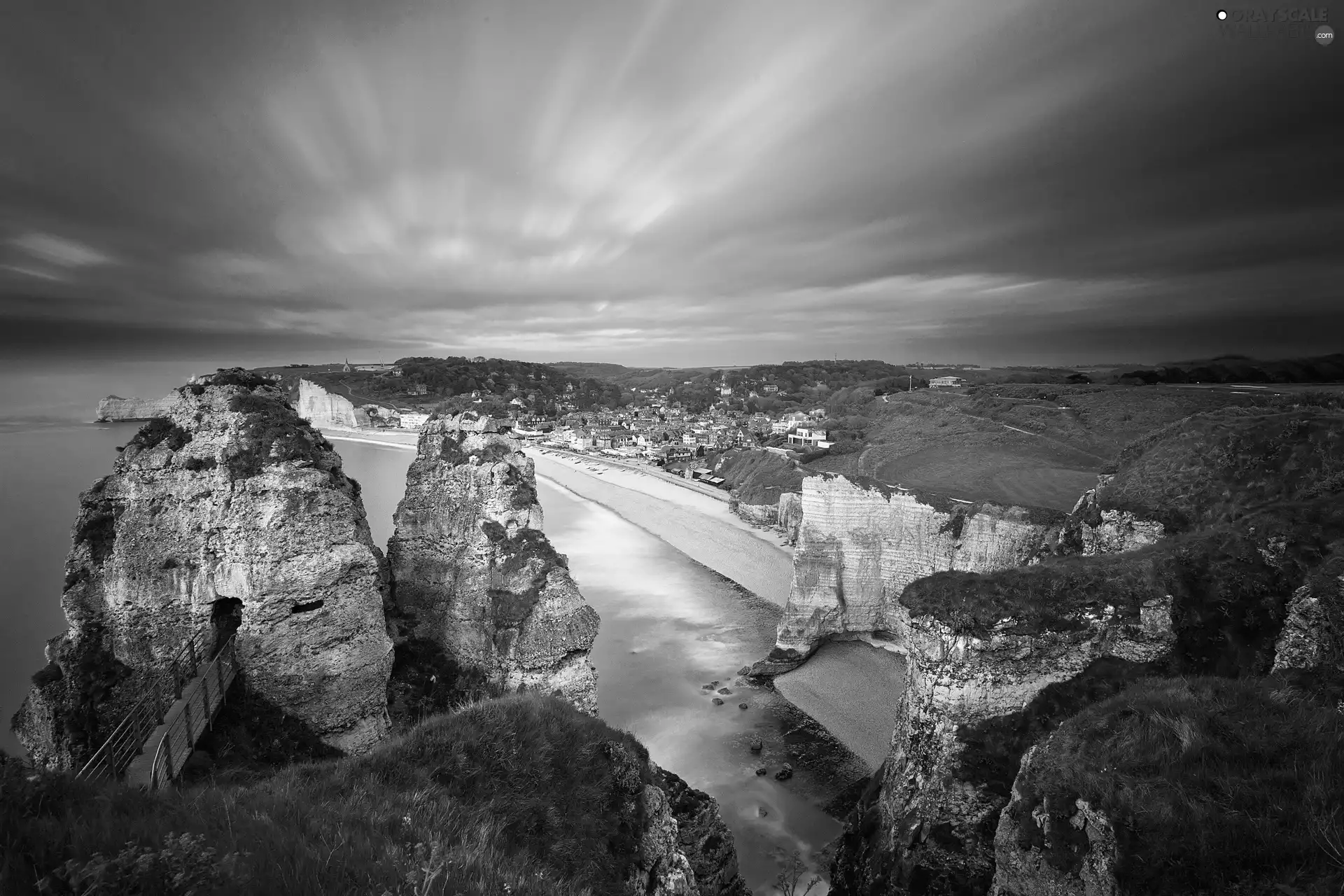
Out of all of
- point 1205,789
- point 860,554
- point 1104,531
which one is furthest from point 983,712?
point 860,554

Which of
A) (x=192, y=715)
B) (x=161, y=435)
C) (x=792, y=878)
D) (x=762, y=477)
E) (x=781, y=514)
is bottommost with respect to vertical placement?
(x=792, y=878)

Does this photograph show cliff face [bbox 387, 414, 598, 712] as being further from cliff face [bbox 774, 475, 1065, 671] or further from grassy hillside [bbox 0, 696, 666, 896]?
cliff face [bbox 774, 475, 1065, 671]

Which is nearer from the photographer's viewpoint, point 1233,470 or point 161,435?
point 161,435

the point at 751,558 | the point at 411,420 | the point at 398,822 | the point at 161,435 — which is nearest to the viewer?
the point at 398,822

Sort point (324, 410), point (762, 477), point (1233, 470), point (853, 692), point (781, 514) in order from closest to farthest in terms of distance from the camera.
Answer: point (1233, 470), point (853, 692), point (781, 514), point (762, 477), point (324, 410)

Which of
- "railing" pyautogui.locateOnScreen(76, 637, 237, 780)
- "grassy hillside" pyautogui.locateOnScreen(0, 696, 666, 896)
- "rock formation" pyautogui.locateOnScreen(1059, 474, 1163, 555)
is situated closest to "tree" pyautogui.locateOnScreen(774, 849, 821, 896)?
"grassy hillside" pyautogui.locateOnScreen(0, 696, 666, 896)

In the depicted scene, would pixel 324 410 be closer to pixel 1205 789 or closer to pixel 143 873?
pixel 143 873
